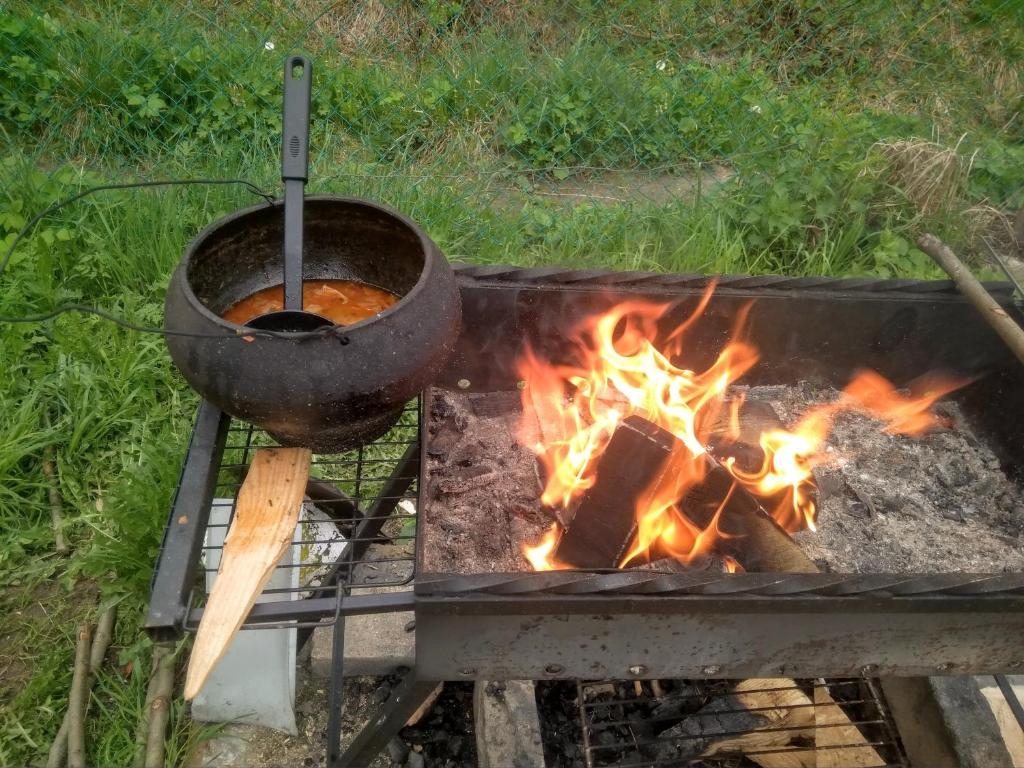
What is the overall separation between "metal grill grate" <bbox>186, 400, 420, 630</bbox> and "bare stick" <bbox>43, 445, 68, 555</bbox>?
0.56m

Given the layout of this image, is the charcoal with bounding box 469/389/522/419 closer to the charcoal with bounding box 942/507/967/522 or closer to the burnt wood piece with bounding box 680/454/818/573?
the burnt wood piece with bounding box 680/454/818/573

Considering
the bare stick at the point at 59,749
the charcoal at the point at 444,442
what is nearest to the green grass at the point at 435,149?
the bare stick at the point at 59,749

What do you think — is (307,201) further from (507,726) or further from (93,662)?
(93,662)

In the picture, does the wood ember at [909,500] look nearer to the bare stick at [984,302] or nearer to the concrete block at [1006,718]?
the concrete block at [1006,718]

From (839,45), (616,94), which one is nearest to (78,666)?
(616,94)

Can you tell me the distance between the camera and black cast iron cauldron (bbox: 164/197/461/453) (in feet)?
4.89

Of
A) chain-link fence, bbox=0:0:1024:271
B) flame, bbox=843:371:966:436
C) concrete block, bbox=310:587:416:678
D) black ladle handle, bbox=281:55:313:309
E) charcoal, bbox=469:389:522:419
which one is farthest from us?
chain-link fence, bbox=0:0:1024:271

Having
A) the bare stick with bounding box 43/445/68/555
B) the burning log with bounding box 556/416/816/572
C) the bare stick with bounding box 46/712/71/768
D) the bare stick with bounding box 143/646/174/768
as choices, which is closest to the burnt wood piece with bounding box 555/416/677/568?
the burning log with bounding box 556/416/816/572

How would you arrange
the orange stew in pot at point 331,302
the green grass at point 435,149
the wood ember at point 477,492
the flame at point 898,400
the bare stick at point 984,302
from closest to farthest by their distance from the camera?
1. the orange stew in pot at point 331,302
2. the wood ember at point 477,492
3. the bare stick at point 984,302
4. the flame at point 898,400
5. the green grass at point 435,149

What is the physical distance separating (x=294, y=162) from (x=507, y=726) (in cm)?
157

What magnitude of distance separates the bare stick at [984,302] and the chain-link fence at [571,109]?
1.33 metres

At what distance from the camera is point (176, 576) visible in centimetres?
143

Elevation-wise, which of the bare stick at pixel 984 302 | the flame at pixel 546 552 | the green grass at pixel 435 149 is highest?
the green grass at pixel 435 149

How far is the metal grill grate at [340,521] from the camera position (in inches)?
85.7
